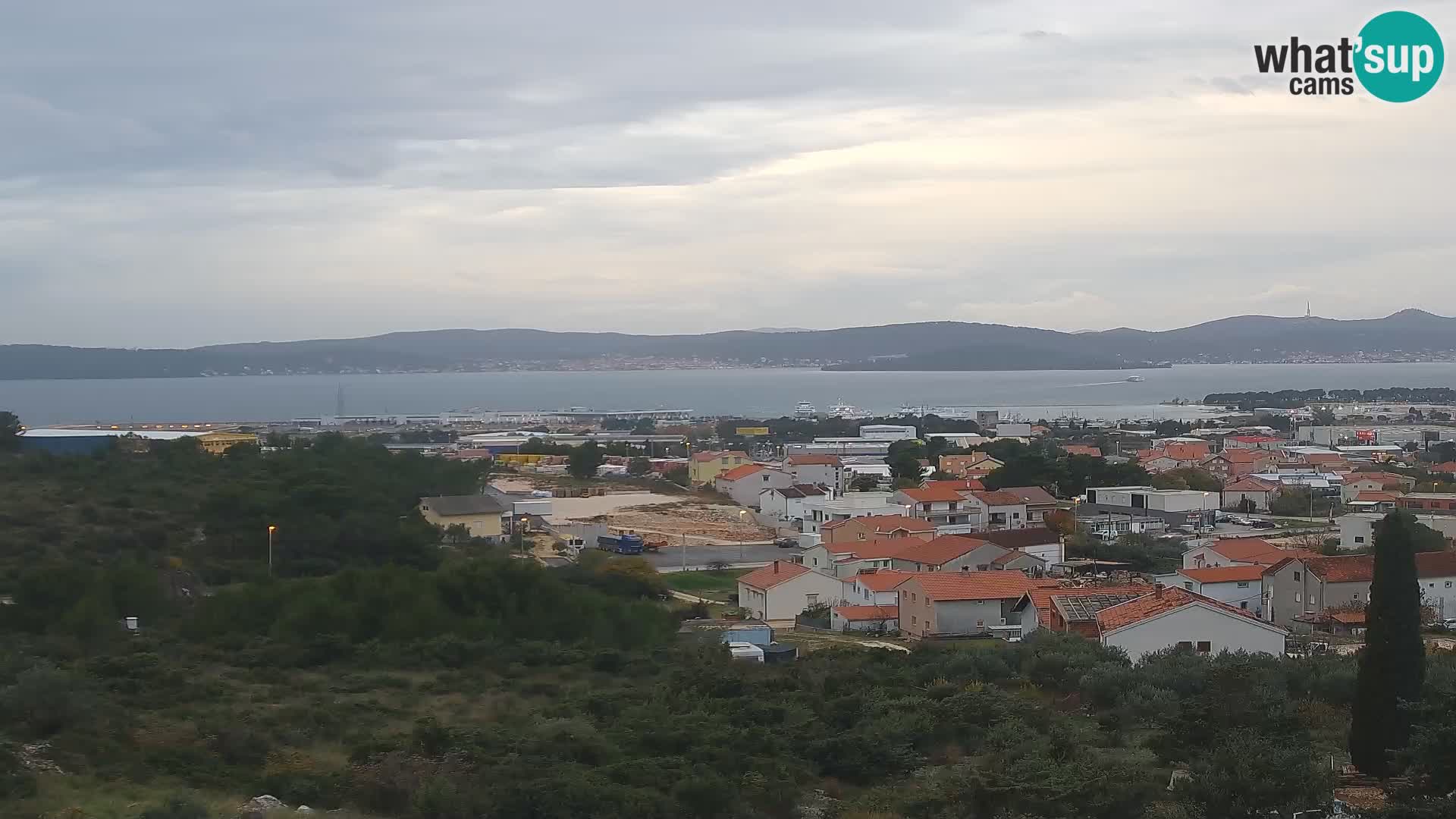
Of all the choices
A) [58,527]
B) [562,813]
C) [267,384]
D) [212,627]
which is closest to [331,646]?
[212,627]

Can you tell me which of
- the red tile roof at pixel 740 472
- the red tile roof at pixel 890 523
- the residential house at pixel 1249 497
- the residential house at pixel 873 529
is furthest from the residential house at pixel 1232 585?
the red tile roof at pixel 740 472

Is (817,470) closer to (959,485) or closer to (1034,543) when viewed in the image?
(959,485)

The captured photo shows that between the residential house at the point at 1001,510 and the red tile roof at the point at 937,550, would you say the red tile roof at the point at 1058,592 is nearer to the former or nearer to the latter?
the red tile roof at the point at 937,550

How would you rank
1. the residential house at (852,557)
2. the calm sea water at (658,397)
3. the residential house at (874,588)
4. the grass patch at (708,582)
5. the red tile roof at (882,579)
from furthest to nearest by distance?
1. the calm sea water at (658,397)
2. the residential house at (852,557)
3. the grass patch at (708,582)
4. the red tile roof at (882,579)
5. the residential house at (874,588)

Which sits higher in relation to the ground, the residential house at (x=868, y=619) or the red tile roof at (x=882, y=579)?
the red tile roof at (x=882, y=579)

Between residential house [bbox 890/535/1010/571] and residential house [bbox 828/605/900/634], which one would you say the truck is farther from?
residential house [bbox 828/605/900/634]

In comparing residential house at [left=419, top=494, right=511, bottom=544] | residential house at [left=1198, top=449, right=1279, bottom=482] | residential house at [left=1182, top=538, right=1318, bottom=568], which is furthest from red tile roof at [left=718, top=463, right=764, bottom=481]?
residential house at [left=1182, top=538, right=1318, bottom=568]

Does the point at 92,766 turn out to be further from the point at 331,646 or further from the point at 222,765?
the point at 331,646
